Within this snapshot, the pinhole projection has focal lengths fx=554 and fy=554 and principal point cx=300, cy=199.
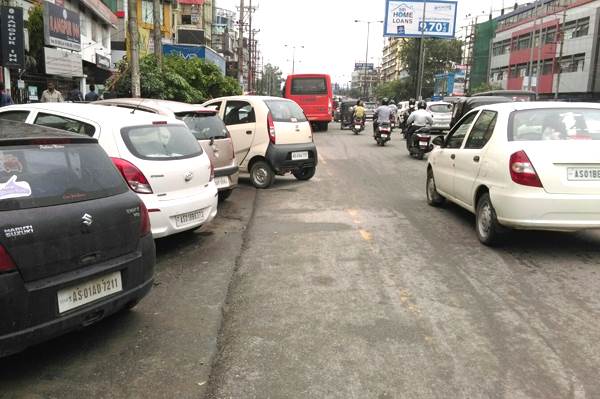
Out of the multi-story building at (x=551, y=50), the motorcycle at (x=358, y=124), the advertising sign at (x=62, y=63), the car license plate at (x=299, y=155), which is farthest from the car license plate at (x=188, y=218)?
the multi-story building at (x=551, y=50)

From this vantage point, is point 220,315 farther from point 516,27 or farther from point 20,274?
point 516,27

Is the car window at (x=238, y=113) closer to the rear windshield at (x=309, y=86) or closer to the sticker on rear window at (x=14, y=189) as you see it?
the sticker on rear window at (x=14, y=189)

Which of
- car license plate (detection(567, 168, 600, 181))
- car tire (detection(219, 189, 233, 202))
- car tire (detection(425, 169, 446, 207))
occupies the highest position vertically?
car license plate (detection(567, 168, 600, 181))

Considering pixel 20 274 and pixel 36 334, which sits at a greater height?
pixel 20 274

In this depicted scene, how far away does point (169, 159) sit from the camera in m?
6.27

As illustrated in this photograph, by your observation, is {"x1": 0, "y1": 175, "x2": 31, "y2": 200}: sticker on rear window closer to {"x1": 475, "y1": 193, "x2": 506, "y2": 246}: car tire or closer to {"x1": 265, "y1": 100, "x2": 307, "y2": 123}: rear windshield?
{"x1": 475, "y1": 193, "x2": 506, "y2": 246}: car tire

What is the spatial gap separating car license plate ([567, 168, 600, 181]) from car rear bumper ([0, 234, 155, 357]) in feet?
14.4

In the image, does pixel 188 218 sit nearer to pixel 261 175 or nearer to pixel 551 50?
pixel 261 175

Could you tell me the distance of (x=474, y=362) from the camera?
369cm

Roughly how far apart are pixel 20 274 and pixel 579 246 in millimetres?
5937

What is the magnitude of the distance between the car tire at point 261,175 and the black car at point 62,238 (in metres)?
6.73

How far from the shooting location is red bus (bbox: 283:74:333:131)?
27.4m

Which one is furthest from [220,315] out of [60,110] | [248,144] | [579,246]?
[248,144]

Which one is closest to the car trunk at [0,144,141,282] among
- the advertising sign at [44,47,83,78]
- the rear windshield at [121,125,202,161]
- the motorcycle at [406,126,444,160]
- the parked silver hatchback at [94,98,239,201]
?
the rear windshield at [121,125,202,161]
